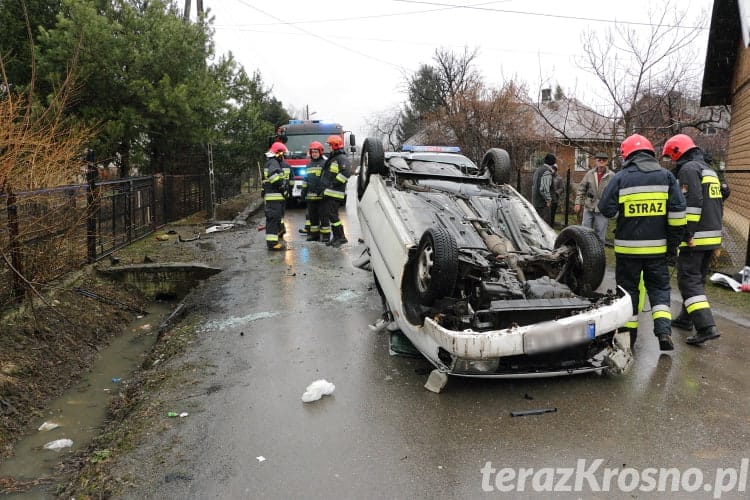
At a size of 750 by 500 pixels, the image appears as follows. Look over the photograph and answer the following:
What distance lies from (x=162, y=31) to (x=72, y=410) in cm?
940

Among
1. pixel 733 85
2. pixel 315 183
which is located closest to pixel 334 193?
pixel 315 183

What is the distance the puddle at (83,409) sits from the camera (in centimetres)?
374

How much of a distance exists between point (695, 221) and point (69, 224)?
644cm

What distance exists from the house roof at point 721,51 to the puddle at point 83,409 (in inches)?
514

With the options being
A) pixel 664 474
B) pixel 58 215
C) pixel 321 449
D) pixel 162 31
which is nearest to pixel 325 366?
pixel 321 449

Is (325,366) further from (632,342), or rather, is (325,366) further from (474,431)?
(632,342)

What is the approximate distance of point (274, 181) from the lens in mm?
9297

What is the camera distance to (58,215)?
240 inches

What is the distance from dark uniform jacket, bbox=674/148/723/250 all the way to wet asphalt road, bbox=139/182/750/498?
0.94 m

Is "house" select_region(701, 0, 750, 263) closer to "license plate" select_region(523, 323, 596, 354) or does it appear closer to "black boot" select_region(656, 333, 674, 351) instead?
"black boot" select_region(656, 333, 674, 351)

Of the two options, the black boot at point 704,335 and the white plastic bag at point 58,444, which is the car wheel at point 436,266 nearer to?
the black boot at point 704,335

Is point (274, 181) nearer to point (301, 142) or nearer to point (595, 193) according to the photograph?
point (595, 193)

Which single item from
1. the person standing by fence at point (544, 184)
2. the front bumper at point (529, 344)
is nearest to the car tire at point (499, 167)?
the front bumper at point (529, 344)

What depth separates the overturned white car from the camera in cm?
372
